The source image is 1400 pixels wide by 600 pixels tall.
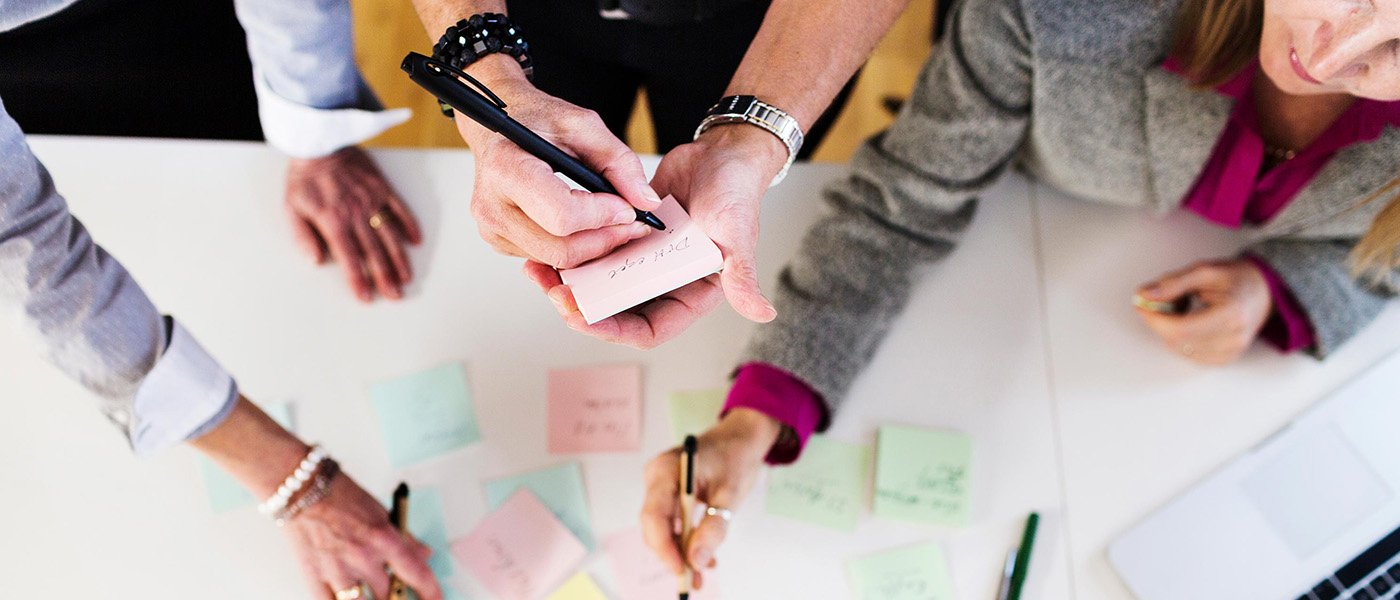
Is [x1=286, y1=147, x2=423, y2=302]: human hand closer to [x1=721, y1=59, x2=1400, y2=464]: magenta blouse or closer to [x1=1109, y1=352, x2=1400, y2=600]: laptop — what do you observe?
[x1=721, y1=59, x2=1400, y2=464]: magenta blouse

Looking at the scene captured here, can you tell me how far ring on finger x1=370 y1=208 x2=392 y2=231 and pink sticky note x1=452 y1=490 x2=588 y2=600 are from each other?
0.33 m

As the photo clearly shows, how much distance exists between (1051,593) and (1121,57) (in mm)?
514

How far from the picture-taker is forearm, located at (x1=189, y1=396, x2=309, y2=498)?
860 millimetres

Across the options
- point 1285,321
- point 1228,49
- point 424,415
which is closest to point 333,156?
point 424,415

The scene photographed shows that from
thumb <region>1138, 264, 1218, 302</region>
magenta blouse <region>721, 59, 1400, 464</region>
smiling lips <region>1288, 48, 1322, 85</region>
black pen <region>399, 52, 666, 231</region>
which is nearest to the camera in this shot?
black pen <region>399, 52, 666, 231</region>

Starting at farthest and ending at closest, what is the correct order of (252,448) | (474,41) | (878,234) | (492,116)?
1. (878,234)
2. (252,448)
3. (474,41)
4. (492,116)

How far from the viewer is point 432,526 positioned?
0.91 m

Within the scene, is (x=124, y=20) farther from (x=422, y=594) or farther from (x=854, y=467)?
(x=854, y=467)

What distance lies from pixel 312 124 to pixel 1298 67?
935 millimetres

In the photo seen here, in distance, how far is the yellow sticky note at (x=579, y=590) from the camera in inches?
Result: 34.9

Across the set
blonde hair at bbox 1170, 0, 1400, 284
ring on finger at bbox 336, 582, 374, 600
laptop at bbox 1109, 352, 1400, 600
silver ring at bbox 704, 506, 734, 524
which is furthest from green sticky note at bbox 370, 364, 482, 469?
blonde hair at bbox 1170, 0, 1400, 284

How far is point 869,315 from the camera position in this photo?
3.15 feet

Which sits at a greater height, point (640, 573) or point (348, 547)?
point (348, 547)

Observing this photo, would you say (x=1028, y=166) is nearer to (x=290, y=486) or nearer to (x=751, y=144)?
(x=751, y=144)
